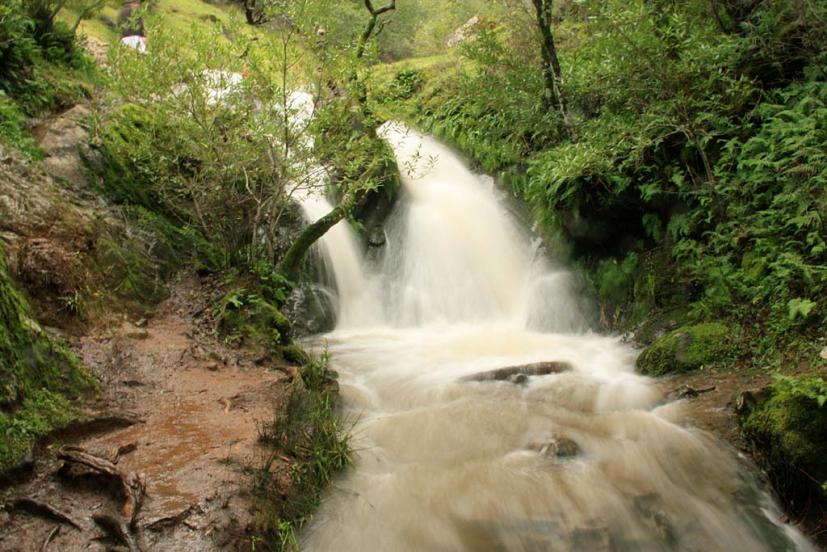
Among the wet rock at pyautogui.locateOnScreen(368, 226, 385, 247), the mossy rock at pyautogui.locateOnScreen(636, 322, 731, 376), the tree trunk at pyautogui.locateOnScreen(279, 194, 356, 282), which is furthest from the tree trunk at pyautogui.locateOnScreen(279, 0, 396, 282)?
the mossy rock at pyautogui.locateOnScreen(636, 322, 731, 376)

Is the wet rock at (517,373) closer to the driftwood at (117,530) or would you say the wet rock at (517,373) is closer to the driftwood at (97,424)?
the driftwood at (97,424)

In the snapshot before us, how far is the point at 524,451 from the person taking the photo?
5102mm

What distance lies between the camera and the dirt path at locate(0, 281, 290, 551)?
329cm

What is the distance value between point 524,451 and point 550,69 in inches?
296

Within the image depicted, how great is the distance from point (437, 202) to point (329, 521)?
917 centimetres

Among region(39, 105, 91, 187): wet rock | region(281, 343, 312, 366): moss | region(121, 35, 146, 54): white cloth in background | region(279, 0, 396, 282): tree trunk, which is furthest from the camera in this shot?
region(279, 0, 396, 282): tree trunk

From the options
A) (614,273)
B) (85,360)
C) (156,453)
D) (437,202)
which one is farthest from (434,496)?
(437,202)

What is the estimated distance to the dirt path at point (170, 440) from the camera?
3.29 meters

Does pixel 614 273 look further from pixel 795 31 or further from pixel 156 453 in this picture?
pixel 156 453

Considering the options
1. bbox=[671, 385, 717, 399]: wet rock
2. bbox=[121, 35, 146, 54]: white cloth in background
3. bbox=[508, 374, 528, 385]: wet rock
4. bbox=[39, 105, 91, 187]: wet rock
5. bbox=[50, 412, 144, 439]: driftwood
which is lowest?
bbox=[671, 385, 717, 399]: wet rock

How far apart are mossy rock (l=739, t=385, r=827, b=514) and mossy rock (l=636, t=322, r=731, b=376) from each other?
1.66 m

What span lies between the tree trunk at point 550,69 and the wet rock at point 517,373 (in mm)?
4786

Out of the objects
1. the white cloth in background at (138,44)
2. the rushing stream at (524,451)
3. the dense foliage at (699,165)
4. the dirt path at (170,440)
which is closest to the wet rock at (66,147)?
the white cloth in background at (138,44)

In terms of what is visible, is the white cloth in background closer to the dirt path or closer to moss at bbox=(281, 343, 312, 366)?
the dirt path
